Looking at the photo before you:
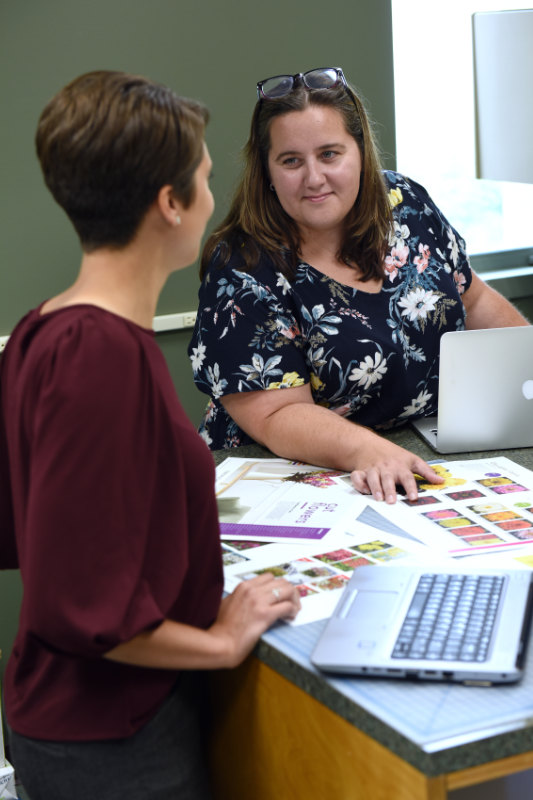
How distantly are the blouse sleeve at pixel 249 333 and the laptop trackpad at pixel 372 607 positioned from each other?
0.74 meters

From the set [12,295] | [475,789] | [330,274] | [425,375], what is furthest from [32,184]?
[475,789]

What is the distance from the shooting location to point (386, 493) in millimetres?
1599

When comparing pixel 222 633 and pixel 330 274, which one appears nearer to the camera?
pixel 222 633

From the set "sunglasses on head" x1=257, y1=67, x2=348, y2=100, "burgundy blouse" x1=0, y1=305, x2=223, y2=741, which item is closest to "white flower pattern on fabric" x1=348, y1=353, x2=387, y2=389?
"sunglasses on head" x1=257, y1=67, x2=348, y2=100

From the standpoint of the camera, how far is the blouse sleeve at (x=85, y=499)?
0.90 metres

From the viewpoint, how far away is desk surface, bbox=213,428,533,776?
0.95 m

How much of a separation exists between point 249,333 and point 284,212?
31 centimetres

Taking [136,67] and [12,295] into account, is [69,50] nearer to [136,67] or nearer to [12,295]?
[136,67]

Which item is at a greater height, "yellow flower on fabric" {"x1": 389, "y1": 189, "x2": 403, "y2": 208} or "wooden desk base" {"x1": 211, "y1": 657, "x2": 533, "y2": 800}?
"yellow flower on fabric" {"x1": 389, "y1": 189, "x2": 403, "y2": 208}

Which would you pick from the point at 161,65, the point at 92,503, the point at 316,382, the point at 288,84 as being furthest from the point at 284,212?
the point at 92,503

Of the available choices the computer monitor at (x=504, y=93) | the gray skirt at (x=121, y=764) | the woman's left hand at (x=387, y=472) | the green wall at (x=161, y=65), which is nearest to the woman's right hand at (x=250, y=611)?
the gray skirt at (x=121, y=764)

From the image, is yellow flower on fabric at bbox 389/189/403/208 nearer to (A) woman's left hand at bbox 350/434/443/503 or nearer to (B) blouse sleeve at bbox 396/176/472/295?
(B) blouse sleeve at bbox 396/176/472/295

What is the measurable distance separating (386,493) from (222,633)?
0.54 metres

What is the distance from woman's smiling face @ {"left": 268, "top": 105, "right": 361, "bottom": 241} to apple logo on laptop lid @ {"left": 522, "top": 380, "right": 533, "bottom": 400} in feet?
1.74
